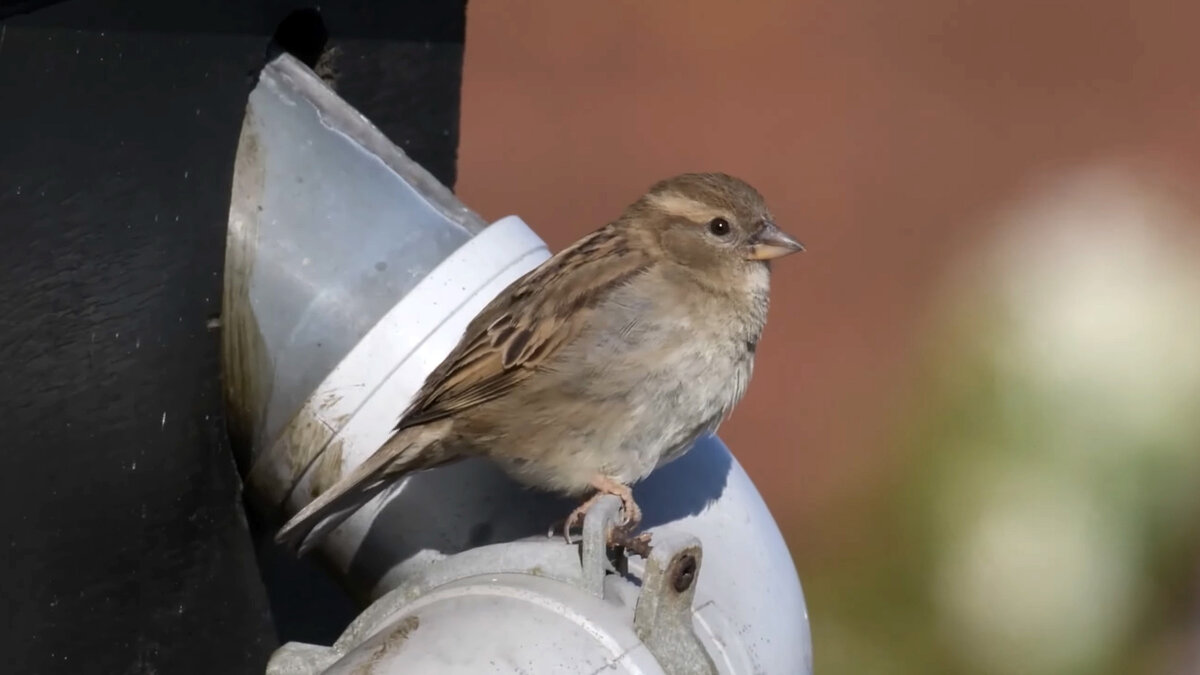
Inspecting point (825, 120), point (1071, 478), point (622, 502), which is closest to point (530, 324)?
point (622, 502)

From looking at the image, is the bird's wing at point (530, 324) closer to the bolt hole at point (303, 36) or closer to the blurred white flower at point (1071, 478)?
the bolt hole at point (303, 36)

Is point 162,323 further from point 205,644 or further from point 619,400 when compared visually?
point 619,400

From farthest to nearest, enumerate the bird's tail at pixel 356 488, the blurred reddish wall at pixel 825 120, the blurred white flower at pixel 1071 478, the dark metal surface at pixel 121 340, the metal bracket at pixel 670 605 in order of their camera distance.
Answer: the blurred reddish wall at pixel 825 120 → the blurred white flower at pixel 1071 478 → the bird's tail at pixel 356 488 → the dark metal surface at pixel 121 340 → the metal bracket at pixel 670 605

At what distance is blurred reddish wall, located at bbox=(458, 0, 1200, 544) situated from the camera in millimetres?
5375

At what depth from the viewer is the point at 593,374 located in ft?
7.77

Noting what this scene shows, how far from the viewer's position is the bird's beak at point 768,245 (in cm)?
260

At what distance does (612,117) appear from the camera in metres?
5.89

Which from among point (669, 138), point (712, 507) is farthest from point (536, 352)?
point (669, 138)

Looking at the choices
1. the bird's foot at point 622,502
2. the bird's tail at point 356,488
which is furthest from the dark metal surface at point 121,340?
the bird's foot at point 622,502

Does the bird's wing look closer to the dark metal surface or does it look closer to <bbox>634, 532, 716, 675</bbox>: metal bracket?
the dark metal surface

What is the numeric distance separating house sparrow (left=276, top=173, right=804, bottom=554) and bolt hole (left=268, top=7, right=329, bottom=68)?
0.43 meters

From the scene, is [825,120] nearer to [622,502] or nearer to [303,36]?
[303,36]

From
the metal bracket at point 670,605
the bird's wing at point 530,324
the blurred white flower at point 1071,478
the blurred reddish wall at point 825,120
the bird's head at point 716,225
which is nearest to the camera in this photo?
the metal bracket at point 670,605

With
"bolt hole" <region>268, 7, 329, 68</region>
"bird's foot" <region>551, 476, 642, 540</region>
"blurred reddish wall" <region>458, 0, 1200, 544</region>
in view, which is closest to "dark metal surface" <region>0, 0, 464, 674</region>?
"bolt hole" <region>268, 7, 329, 68</region>
